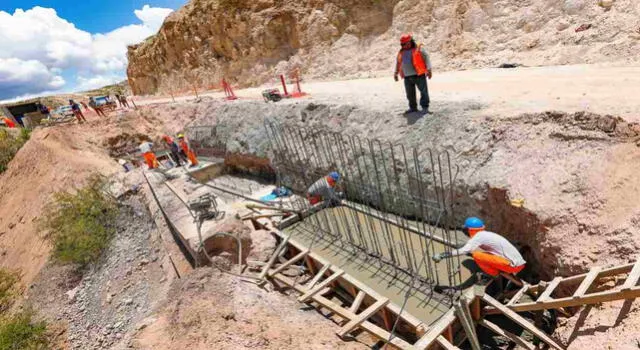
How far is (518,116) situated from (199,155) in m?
12.6

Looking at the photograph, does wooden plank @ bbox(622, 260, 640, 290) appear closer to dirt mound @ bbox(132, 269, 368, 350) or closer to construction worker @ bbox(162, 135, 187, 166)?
dirt mound @ bbox(132, 269, 368, 350)

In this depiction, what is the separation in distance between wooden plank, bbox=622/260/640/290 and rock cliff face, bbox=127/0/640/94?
726cm

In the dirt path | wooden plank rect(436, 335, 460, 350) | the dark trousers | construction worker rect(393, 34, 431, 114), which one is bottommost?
wooden plank rect(436, 335, 460, 350)

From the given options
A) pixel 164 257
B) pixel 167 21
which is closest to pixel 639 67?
pixel 164 257

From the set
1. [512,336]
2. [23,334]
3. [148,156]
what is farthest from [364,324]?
[148,156]

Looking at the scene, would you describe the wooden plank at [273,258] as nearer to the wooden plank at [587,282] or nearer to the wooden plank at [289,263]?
the wooden plank at [289,263]

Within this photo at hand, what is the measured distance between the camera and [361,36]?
688 inches

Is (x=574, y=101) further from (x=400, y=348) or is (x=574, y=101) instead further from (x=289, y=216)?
(x=289, y=216)

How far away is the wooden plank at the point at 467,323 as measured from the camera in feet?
14.3

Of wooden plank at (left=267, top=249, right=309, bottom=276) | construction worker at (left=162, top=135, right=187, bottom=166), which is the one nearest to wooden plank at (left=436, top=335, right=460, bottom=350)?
wooden plank at (left=267, top=249, right=309, bottom=276)

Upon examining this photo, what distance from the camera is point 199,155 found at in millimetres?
15094

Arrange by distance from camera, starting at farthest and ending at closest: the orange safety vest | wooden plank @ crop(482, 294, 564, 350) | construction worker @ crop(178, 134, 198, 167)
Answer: construction worker @ crop(178, 134, 198, 167) → the orange safety vest → wooden plank @ crop(482, 294, 564, 350)

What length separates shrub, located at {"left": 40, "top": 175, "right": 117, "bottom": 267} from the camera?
9680 mm

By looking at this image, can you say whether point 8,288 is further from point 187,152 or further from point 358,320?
point 358,320
